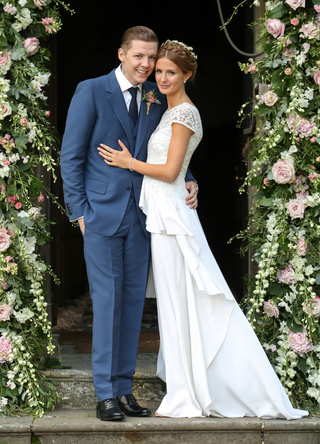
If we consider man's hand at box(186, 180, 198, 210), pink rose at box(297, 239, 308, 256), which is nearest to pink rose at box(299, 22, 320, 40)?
man's hand at box(186, 180, 198, 210)

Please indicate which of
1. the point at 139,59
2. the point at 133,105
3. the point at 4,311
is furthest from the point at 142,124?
the point at 4,311


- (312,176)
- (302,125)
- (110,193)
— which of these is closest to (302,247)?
(312,176)

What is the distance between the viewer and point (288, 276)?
136 inches

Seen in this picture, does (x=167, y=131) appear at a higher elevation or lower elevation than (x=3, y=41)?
lower

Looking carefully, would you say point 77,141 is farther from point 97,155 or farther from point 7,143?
point 7,143

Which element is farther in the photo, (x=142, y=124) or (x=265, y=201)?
(x=265, y=201)

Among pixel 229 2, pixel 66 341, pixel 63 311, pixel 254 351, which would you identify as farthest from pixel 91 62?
pixel 254 351

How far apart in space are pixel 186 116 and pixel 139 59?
0.43 m

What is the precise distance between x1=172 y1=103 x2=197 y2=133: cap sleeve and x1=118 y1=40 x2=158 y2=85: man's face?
0.93 ft

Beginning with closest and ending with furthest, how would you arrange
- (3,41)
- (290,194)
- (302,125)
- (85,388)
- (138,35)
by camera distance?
(138,35)
(3,41)
(302,125)
(290,194)
(85,388)

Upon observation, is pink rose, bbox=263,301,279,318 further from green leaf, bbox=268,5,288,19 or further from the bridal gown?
green leaf, bbox=268,5,288,19

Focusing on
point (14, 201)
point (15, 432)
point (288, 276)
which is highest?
point (14, 201)

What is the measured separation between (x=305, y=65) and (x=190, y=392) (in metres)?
2.15

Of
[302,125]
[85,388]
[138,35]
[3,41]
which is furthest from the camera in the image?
[85,388]
